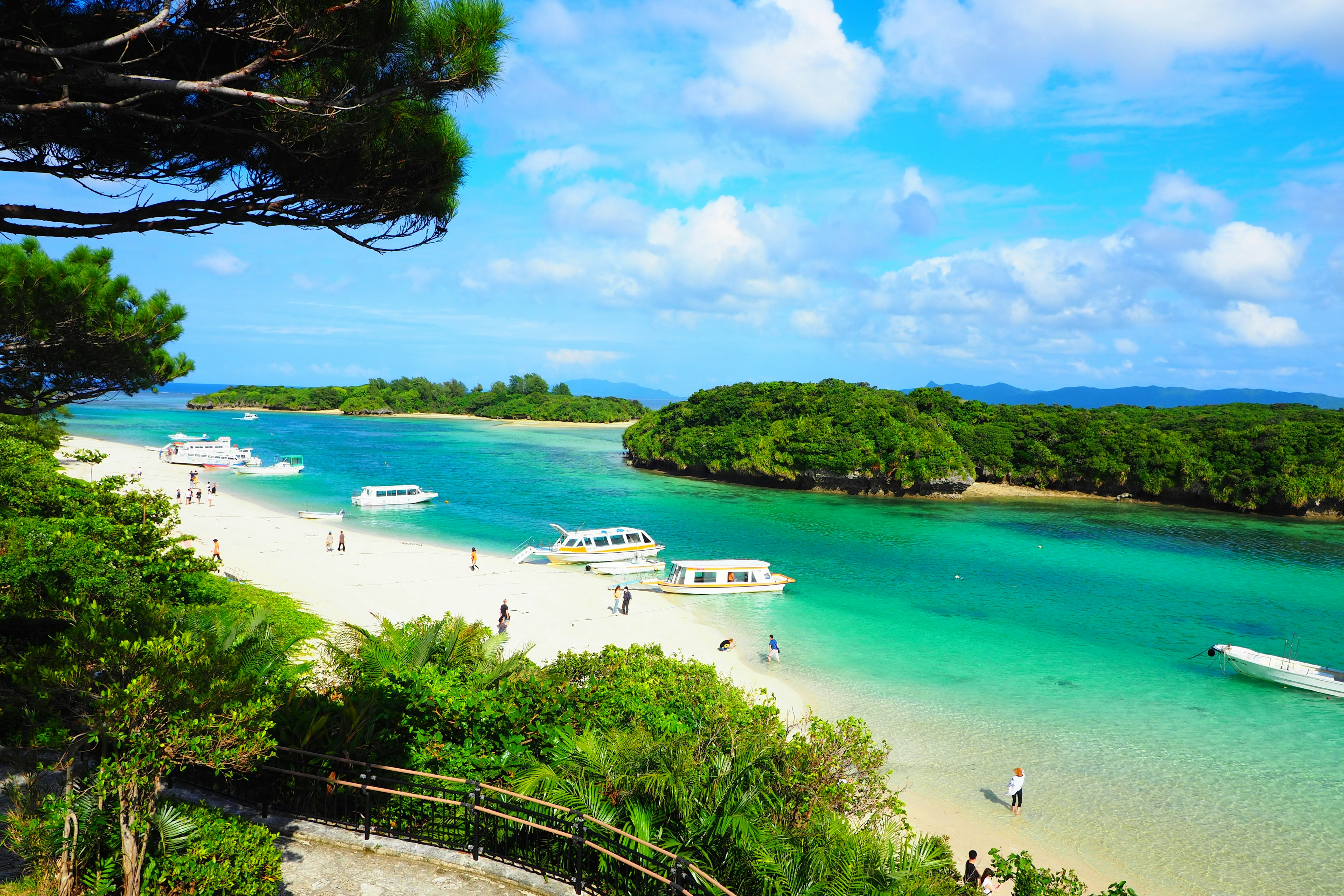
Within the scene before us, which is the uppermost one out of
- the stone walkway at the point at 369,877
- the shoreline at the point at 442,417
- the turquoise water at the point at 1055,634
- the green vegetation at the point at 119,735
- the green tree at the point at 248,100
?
the green tree at the point at 248,100

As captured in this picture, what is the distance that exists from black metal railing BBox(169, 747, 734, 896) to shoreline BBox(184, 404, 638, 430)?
14832 cm

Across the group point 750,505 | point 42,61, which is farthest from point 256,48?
point 750,505

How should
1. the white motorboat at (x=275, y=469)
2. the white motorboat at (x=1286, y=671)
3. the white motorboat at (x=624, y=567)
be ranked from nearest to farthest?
the white motorboat at (x=1286, y=671)
the white motorboat at (x=624, y=567)
the white motorboat at (x=275, y=469)

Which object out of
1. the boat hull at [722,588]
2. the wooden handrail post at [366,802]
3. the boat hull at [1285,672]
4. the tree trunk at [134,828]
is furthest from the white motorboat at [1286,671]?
the tree trunk at [134,828]

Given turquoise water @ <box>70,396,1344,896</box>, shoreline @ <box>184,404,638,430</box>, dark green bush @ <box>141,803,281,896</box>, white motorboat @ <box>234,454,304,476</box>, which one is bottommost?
turquoise water @ <box>70,396,1344,896</box>

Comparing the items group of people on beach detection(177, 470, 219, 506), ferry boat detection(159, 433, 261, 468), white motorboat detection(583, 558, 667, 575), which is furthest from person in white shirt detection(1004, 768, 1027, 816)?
ferry boat detection(159, 433, 261, 468)

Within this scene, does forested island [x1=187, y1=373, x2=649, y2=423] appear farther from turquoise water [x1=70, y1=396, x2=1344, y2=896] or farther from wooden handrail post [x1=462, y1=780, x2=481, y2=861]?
wooden handrail post [x1=462, y1=780, x2=481, y2=861]

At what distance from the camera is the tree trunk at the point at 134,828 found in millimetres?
5754

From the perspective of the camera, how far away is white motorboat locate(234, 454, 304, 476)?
2454 inches

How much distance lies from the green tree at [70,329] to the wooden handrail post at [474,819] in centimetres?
1407

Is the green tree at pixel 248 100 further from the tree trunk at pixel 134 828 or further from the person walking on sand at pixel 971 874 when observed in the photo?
the person walking on sand at pixel 971 874

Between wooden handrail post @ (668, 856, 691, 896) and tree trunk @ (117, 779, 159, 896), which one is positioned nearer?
tree trunk @ (117, 779, 159, 896)

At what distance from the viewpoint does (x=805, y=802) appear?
9.09 m

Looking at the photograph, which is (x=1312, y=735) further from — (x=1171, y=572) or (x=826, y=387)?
(x=826, y=387)
